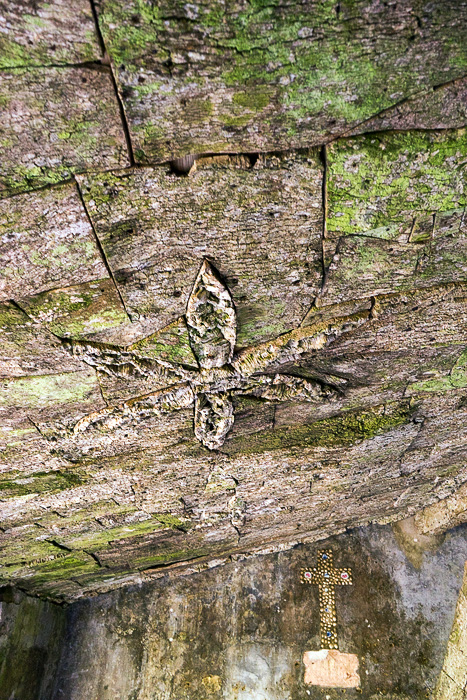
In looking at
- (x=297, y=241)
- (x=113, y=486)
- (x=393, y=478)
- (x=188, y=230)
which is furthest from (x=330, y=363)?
(x=393, y=478)

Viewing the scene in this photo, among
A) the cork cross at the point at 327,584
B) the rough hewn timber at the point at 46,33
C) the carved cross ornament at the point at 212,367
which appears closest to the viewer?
the rough hewn timber at the point at 46,33

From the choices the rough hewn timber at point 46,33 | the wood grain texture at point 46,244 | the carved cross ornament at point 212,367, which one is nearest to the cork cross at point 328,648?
the carved cross ornament at point 212,367

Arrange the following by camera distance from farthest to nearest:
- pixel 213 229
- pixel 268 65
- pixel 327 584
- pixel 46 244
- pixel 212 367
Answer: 1. pixel 327 584
2. pixel 212 367
3. pixel 213 229
4. pixel 46 244
5. pixel 268 65

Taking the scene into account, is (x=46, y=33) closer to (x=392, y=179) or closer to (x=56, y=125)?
(x=56, y=125)

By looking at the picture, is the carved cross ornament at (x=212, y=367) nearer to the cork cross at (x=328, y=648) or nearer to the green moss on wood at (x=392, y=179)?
the green moss on wood at (x=392, y=179)

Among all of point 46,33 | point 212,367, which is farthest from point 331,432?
point 46,33

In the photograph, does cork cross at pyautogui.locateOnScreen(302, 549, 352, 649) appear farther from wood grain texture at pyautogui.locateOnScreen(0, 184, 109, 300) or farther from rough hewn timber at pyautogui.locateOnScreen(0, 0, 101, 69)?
rough hewn timber at pyautogui.locateOnScreen(0, 0, 101, 69)

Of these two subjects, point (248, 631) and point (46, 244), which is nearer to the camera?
point (46, 244)

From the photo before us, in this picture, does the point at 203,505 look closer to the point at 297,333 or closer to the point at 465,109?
the point at 297,333
